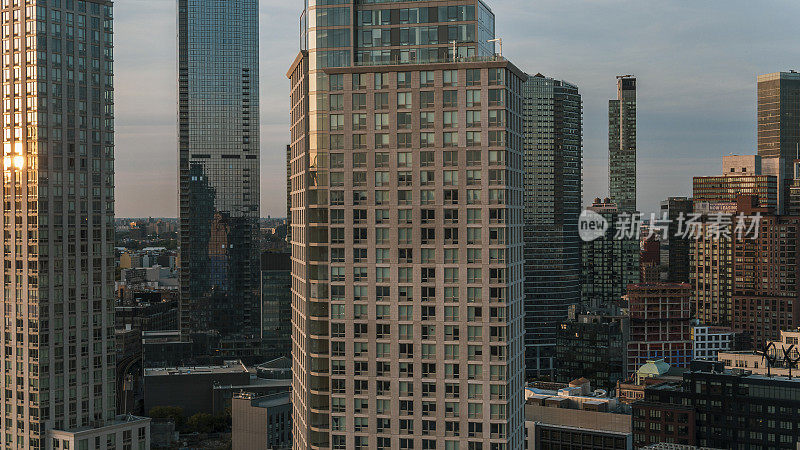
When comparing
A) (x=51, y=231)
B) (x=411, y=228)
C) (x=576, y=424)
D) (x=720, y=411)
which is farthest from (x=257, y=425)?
(x=411, y=228)

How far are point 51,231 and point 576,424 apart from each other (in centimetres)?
9247

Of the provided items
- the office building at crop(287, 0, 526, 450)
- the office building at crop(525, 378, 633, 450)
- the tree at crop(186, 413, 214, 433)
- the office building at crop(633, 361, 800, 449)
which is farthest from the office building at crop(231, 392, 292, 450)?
the office building at crop(287, 0, 526, 450)

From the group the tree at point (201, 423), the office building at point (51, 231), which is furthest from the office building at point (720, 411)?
the tree at point (201, 423)

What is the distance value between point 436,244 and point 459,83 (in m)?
14.1

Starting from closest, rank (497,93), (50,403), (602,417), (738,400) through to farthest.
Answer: (497,93)
(50,403)
(738,400)
(602,417)

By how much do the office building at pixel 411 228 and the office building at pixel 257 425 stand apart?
8224 centimetres

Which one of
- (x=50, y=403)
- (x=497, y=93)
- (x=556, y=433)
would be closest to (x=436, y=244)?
(x=497, y=93)

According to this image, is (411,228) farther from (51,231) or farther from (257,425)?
(257,425)

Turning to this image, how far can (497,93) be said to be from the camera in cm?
8000

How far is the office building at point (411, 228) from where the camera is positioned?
80.6 metres

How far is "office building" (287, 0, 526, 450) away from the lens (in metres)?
80.6

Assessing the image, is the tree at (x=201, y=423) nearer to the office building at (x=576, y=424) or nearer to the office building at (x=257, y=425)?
the office building at (x=257, y=425)

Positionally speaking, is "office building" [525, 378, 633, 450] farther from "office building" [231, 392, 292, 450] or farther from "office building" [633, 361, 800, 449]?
"office building" [231, 392, 292, 450]

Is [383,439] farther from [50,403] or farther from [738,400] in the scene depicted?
[738,400]
